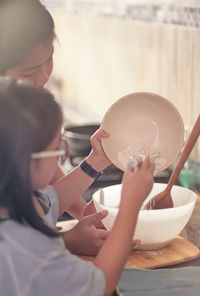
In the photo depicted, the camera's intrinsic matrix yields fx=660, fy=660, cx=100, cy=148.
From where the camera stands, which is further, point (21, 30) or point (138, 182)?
point (21, 30)

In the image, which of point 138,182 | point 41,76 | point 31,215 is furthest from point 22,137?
point 41,76

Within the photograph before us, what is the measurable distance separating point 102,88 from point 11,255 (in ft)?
8.43

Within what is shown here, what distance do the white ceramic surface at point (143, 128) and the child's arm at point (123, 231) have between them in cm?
47

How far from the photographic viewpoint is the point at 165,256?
179 centimetres

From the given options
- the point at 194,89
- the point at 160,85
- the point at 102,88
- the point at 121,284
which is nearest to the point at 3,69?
the point at 121,284

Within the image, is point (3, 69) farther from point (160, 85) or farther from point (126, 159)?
point (160, 85)

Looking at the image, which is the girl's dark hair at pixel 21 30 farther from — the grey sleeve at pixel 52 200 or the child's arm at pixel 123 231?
the child's arm at pixel 123 231

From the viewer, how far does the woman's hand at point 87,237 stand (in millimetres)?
1775

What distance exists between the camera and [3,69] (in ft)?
5.86

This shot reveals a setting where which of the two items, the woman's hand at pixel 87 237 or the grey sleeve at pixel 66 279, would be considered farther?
the woman's hand at pixel 87 237

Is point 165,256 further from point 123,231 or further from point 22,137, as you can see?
point 22,137

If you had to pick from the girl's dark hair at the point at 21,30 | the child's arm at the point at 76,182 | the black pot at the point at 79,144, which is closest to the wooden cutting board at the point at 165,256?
the child's arm at the point at 76,182

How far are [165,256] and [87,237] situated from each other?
8.6 inches

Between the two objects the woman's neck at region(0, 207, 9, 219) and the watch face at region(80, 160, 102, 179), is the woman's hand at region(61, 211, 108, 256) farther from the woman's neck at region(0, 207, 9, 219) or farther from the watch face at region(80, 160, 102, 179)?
the woman's neck at region(0, 207, 9, 219)
